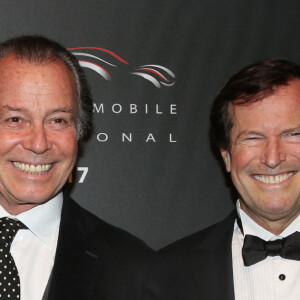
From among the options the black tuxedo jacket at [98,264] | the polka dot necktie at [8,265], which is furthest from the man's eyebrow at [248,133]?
the polka dot necktie at [8,265]

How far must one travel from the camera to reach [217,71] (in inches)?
131

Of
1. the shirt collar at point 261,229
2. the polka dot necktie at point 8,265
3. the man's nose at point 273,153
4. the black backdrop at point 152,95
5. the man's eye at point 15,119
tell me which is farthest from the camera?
the black backdrop at point 152,95

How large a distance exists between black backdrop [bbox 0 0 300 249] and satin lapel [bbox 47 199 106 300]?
65 centimetres

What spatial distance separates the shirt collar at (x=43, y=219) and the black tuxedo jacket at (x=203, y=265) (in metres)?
0.58

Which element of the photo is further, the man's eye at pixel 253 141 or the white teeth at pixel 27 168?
the man's eye at pixel 253 141

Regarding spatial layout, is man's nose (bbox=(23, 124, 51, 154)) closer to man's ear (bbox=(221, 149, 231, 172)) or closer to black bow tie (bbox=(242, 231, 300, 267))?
man's ear (bbox=(221, 149, 231, 172))

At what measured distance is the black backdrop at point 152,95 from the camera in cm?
319

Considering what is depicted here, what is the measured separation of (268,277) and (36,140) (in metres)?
1.16

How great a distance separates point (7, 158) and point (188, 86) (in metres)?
1.27

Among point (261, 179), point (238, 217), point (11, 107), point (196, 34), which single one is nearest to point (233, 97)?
point (261, 179)

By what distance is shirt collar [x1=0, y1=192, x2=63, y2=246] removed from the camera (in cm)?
245

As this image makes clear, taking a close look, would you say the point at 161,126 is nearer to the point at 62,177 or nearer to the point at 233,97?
the point at 233,97

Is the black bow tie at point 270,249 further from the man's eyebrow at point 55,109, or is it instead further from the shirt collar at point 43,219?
the man's eyebrow at point 55,109

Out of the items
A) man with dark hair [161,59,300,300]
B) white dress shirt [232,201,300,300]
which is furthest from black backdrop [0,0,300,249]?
white dress shirt [232,201,300,300]
